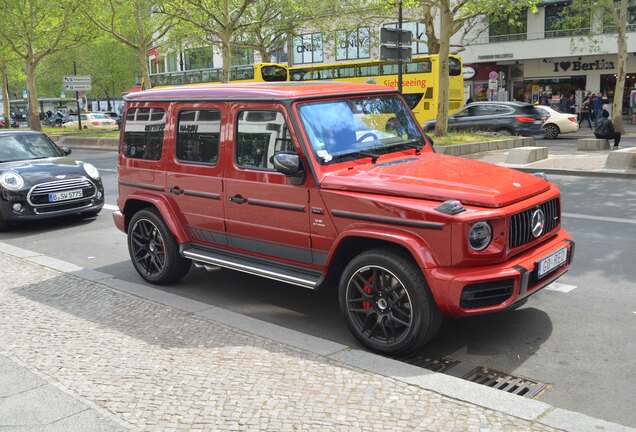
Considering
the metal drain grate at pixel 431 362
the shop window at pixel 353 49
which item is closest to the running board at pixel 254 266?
the metal drain grate at pixel 431 362

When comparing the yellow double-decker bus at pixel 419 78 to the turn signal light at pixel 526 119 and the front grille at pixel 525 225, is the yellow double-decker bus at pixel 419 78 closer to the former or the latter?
the turn signal light at pixel 526 119

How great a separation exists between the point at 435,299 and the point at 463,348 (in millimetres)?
776

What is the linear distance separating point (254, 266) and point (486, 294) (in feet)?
6.95

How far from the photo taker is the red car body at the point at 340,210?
4.40m

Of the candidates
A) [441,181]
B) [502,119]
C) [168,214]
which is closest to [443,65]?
[502,119]

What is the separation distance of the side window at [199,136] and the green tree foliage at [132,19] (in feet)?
81.8

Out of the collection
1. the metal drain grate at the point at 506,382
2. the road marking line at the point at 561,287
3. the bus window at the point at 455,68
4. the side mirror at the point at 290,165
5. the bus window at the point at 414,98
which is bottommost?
the metal drain grate at the point at 506,382

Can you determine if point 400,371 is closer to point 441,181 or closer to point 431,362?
Result: point 431,362

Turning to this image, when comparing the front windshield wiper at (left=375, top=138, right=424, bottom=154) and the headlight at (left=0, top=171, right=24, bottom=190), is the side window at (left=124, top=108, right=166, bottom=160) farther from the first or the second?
the headlight at (left=0, top=171, right=24, bottom=190)

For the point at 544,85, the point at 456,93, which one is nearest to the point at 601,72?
the point at 544,85

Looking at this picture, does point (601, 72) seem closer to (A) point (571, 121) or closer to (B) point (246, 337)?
(A) point (571, 121)

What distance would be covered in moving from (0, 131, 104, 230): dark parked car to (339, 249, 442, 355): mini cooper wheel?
6.97 meters

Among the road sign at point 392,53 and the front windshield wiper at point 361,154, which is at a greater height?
the road sign at point 392,53

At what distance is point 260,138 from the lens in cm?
557
